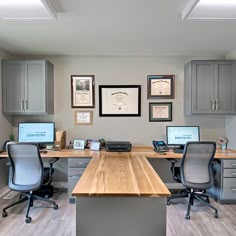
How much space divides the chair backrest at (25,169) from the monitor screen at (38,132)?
89cm

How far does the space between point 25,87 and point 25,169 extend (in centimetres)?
148

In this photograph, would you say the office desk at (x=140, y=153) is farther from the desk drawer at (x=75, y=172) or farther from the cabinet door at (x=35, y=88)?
the cabinet door at (x=35, y=88)

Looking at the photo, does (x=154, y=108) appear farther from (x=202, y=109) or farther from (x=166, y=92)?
(x=202, y=109)

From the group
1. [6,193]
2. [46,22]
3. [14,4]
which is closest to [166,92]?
[46,22]

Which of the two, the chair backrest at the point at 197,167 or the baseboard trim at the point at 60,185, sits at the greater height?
the chair backrest at the point at 197,167

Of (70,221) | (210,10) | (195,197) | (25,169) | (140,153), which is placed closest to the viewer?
(210,10)

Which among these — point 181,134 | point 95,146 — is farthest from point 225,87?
point 95,146

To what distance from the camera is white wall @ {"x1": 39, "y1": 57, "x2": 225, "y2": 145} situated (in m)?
4.24

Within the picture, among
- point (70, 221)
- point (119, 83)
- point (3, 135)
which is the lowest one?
point (70, 221)

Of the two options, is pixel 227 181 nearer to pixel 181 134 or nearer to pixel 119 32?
pixel 181 134

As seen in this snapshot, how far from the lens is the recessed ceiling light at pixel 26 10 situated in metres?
2.12

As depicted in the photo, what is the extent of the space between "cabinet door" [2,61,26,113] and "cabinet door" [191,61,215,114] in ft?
9.28

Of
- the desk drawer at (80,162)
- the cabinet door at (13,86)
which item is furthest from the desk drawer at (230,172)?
the cabinet door at (13,86)

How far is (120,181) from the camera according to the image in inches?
76.4
